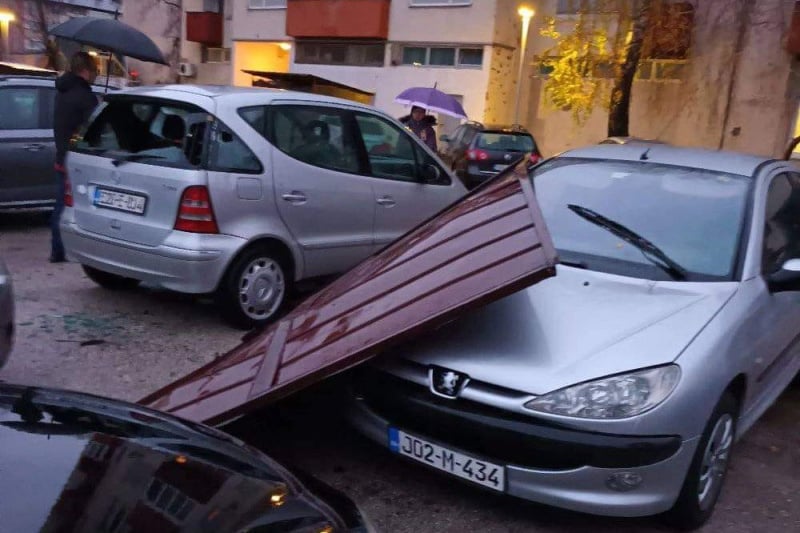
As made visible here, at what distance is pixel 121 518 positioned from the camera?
69.2 inches

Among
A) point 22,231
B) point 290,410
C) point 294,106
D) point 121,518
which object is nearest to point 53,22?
point 22,231

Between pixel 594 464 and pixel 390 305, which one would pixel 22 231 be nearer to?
pixel 390 305

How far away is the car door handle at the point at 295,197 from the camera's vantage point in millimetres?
5582

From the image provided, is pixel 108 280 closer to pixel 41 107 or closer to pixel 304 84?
pixel 41 107

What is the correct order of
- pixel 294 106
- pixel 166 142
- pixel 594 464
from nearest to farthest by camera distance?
pixel 594 464
pixel 166 142
pixel 294 106

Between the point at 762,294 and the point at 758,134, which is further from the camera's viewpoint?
the point at 758,134

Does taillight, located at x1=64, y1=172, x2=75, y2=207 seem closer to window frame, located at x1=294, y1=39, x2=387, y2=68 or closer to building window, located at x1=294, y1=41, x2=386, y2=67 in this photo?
window frame, located at x1=294, y1=39, x2=387, y2=68

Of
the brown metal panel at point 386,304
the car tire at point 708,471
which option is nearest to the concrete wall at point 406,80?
the brown metal panel at point 386,304

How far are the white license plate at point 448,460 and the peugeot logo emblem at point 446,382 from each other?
0.23 meters

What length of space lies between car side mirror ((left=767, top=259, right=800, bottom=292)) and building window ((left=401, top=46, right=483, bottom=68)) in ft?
58.0

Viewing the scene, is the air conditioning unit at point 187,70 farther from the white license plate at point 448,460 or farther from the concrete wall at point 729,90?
the white license plate at point 448,460

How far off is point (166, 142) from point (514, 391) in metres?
3.48

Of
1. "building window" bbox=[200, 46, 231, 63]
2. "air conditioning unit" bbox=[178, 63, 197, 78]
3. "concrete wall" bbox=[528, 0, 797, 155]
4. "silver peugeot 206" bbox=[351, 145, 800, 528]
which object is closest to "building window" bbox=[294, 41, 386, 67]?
"building window" bbox=[200, 46, 231, 63]

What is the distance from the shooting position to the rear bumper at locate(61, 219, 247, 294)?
511cm
